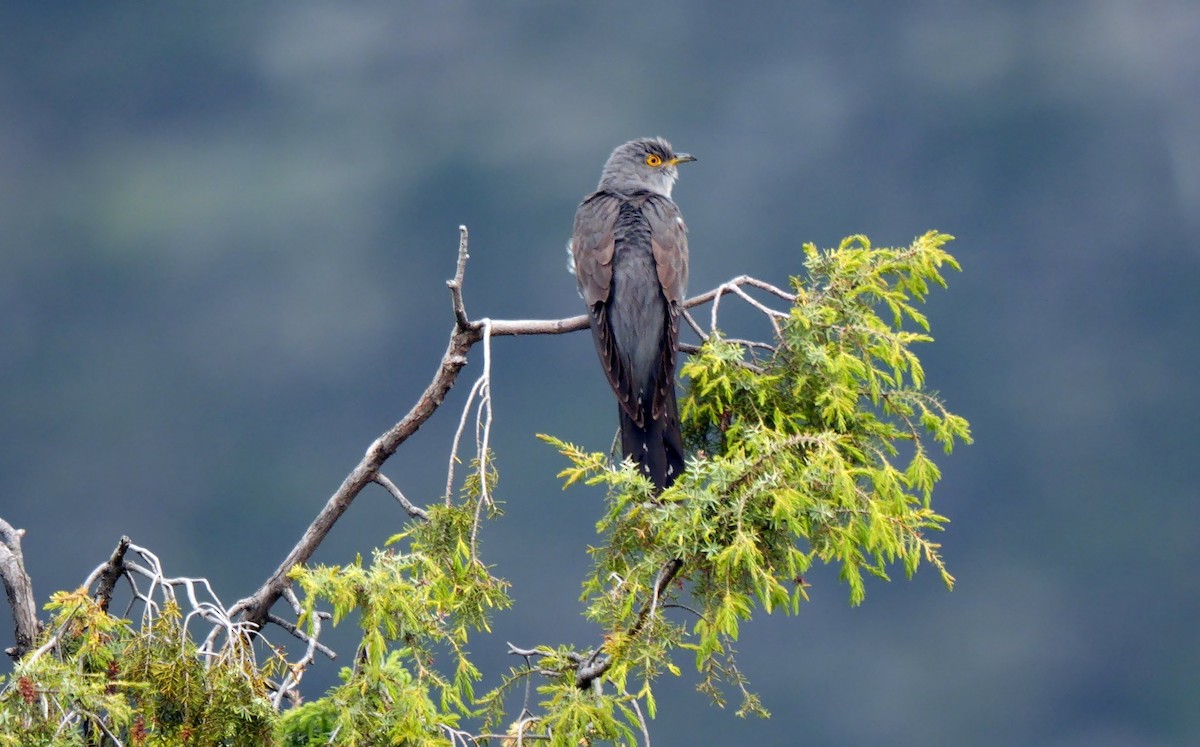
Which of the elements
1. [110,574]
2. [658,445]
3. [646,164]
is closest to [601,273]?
→ [658,445]

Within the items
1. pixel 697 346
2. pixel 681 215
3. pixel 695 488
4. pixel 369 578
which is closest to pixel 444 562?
pixel 369 578

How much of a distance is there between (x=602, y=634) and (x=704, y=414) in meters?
1.27

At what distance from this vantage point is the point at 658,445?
5.35 m

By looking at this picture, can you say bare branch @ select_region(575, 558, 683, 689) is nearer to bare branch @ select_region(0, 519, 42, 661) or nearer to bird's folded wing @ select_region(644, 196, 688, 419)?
bird's folded wing @ select_region(644, 196, 688, 419)

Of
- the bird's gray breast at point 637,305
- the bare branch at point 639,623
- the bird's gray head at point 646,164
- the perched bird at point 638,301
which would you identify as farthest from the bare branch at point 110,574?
the bird's gray head at point 646,164

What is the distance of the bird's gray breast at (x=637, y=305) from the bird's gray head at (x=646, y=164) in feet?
3.05

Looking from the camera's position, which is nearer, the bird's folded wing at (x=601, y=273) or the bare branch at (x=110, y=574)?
the bare branch at (x=110, y=574)

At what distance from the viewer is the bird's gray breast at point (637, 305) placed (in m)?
5.59

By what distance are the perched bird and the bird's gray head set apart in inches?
9.8

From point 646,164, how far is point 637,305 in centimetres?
164

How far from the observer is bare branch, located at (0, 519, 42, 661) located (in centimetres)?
505

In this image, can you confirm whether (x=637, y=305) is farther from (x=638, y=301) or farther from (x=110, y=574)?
(x=110, y=574)

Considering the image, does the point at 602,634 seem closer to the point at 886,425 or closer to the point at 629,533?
the point at 629,533

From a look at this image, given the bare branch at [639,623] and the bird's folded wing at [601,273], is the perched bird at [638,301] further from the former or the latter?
the bare branch at [639,623]
